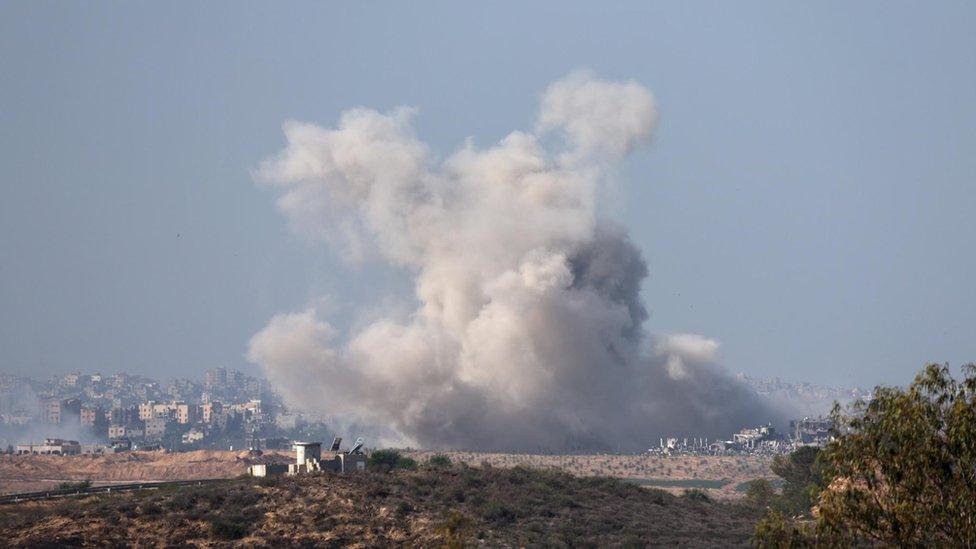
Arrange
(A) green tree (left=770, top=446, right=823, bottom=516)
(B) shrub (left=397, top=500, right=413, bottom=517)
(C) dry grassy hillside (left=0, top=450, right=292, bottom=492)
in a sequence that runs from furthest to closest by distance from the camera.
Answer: (C) dry grassy hillside (left=0, top=450, right=292, bottom=492) < (A) green tree (left=770, top=446, right=823, bottom=516) < (B) shrub (left=397, top=500, right=413, bottom=517)

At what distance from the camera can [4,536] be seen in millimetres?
50344

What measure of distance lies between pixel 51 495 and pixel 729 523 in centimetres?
2994

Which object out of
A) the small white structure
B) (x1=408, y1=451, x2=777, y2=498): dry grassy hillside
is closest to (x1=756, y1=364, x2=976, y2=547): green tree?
the small white structure

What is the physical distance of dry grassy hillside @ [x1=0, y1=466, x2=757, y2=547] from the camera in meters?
51.7

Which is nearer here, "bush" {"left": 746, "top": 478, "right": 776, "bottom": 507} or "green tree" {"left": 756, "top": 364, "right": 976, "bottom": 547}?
"green tree" {"left": 756, "top": 364, "right": 976, "bottom": 547}

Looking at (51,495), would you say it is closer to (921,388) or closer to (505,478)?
(505,478)

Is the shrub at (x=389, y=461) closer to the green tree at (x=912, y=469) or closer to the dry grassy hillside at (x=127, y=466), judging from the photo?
the dry grassy hillside at (x=127, y=466)

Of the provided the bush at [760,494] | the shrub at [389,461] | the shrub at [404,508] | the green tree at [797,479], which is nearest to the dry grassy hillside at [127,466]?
the shrub at [389,461]

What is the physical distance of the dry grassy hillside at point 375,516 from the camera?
51688 mm

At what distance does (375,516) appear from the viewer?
55.2 metres

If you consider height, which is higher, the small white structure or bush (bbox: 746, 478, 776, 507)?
the small white structure

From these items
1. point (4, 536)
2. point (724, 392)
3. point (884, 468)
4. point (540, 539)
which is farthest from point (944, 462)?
point (724, 392)

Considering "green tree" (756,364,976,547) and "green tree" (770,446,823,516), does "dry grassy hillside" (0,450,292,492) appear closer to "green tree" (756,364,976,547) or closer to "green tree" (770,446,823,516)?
"green tree" (770,446,823,516)

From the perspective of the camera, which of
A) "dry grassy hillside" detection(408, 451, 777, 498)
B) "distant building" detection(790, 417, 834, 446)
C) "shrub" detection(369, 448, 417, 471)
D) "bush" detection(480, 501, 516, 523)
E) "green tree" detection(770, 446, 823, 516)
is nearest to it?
"bush" detection(480, 501, 516, 523)
